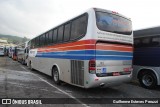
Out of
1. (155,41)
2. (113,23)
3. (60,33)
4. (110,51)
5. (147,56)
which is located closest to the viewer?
(110,51)

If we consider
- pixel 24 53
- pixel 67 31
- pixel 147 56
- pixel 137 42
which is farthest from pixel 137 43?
pixel 24 53

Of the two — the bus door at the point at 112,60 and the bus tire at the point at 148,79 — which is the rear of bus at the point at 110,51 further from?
the bus tire at the point at 148,79

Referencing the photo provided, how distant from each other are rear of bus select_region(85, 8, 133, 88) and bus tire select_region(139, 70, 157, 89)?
5.20 feet

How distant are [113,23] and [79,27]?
4.61ft

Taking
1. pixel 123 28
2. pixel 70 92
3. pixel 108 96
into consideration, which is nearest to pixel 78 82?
pixel 70 92

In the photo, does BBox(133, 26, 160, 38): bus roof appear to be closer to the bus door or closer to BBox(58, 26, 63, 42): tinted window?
the bus door

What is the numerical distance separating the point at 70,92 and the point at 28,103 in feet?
6.92

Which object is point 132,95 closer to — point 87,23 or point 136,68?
point 136,68

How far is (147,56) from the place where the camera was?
28.3 ft

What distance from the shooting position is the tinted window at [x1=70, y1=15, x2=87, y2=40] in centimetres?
670

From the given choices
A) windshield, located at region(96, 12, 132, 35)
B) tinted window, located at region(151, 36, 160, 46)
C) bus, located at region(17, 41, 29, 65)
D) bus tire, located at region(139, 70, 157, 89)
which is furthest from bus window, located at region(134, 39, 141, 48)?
bus, located at region(17, 41, 29, 65)

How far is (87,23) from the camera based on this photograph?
6.50 metres

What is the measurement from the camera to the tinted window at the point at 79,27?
22.0 ft

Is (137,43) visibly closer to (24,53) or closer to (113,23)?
(113,23)
